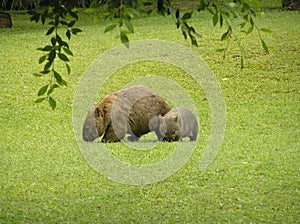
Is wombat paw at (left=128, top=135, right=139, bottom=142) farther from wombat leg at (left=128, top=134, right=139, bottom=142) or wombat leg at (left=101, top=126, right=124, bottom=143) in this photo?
wombat leg at (left=101, top=126, right=124, bottom=143)

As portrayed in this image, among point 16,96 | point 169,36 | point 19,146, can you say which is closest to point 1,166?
point 19,146

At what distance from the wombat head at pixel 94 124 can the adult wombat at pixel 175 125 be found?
0.51 metres

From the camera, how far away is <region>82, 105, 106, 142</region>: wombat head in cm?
776

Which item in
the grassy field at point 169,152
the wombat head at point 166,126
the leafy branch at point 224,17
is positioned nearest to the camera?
the leafy branch at point 224,17

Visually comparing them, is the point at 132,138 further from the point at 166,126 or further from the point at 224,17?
the point at 224,17

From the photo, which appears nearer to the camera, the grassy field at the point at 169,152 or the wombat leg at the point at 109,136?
the grassy field at the point at 169,152

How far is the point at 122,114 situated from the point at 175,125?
1.88ft

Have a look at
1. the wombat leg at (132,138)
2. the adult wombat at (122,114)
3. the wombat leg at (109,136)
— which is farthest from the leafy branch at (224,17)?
the wombat leg at (132,138)

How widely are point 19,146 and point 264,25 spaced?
26.5 ft

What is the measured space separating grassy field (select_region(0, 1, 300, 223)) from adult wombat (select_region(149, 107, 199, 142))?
12 centimetres

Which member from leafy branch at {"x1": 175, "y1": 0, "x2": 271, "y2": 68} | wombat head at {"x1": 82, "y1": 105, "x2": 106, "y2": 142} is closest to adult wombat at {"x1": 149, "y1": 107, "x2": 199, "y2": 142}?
wombat head at {"x1": 82, "y1": 105, "x2": 106, "y2": 142}

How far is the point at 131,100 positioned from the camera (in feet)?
26.0

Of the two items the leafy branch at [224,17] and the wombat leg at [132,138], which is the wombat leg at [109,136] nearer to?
the wombat leg at [132,138]

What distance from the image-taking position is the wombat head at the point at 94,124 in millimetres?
7758
